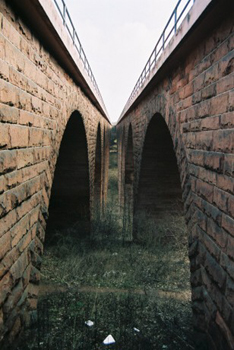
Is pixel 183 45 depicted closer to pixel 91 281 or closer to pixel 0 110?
pixel 0 110

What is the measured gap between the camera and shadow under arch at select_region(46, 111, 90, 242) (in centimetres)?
851

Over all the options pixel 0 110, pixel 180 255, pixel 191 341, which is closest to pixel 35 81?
pixel 0 110

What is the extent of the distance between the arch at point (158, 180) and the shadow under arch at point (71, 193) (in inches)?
69.4

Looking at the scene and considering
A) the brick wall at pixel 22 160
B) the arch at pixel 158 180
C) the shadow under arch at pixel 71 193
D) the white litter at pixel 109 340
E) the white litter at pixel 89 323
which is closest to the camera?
the brick wall at pixel 22 160


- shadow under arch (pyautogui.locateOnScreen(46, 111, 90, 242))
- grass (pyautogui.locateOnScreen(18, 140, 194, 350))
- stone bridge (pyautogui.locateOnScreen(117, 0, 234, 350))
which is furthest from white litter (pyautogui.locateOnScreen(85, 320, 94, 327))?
shadow under arch (pyautogui.locateOnScreen(46, 111, 90, 242))

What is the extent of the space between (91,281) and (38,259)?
10.6ft

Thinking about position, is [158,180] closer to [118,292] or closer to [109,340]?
[118,292]

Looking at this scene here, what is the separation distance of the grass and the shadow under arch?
0.47m

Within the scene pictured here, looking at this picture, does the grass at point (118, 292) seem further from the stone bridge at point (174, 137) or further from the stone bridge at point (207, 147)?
the stone bridge at point (207, 147)

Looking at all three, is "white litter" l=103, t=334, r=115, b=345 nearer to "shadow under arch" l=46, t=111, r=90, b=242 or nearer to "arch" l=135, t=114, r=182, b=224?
"arch" l=135, t=114, r=182, b=224

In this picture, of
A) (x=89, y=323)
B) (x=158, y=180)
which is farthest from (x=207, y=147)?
(x=158, y=180)

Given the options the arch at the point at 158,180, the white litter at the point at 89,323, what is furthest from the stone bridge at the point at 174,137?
the arch at the point at 158,180

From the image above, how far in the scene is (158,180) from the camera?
352 inches

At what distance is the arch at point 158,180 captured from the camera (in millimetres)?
8180
